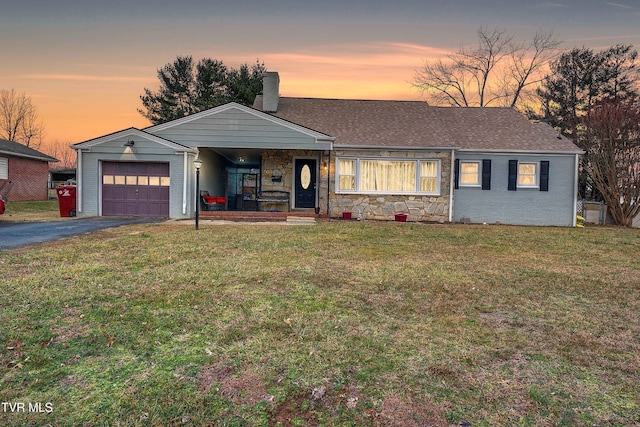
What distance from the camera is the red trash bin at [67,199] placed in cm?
1325

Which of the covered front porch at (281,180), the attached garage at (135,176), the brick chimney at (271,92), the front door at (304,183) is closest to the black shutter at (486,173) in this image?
the covered front porch at (281,180)

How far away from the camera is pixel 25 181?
23562 millimetres

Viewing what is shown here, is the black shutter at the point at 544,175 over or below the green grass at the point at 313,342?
over

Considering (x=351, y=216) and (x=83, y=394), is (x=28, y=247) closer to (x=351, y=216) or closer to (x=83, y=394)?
(x=83, y=394)

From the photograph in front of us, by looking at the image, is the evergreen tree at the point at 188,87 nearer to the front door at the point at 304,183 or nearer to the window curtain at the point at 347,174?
the front door at the point at 304,183

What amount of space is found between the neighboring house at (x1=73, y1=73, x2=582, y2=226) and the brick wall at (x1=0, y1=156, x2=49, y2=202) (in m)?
13.4

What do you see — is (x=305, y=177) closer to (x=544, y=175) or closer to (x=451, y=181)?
(x=451, y=181)

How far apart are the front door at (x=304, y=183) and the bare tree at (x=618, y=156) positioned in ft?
45.5

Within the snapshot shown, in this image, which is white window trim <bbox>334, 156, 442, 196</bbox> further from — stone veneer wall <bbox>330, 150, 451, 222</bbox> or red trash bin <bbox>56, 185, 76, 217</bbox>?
red trash bin <bbox>56, 185, 76, 217</bbox>

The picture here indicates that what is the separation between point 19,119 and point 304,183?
41992 millimetres

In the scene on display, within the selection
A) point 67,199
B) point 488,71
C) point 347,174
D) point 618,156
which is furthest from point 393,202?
point 488,71

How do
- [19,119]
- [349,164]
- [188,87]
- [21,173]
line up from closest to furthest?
1. [349,164]
2. [21,173]
3. [188,87]
4. [19,119]

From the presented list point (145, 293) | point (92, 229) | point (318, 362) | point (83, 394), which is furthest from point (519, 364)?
point (92, 229)

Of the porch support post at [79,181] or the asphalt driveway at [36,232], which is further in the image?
the porch support post at [79,181]
